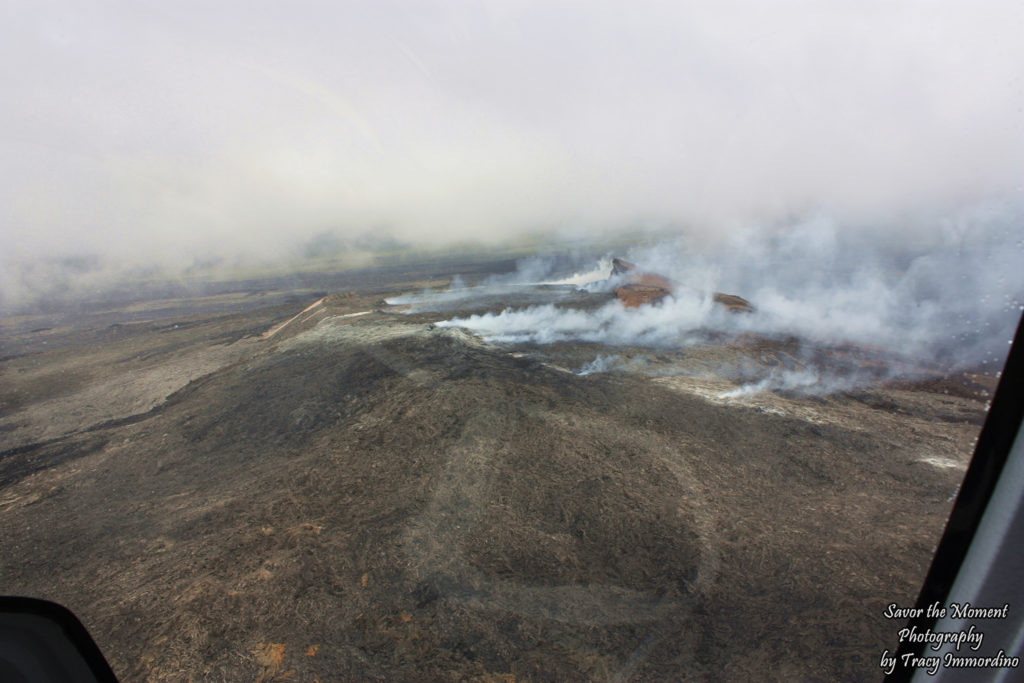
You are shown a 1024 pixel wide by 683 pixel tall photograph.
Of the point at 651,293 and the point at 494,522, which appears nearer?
the point at 494,522

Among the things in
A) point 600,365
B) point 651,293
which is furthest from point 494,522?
point 651,293

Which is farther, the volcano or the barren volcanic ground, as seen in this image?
the volcano

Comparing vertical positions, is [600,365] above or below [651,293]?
below

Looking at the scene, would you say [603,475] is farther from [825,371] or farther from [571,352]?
[825,371]

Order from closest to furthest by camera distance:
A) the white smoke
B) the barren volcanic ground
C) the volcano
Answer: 1. the barren volcanic ground
2. the white smoke
3. the volcano

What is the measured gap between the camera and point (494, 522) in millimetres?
5516

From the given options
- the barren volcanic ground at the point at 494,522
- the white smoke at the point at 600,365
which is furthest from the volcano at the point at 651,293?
the white smoke at the point at 600,365

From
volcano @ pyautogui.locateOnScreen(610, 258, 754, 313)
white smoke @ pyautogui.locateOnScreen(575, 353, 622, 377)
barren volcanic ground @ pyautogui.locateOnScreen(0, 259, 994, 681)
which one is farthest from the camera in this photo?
volcano @ pyautogui.locateOnScreen(610, 258, 754, 313)

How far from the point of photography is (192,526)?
18.7 ft

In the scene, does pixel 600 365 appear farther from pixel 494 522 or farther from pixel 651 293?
pixel 651 293

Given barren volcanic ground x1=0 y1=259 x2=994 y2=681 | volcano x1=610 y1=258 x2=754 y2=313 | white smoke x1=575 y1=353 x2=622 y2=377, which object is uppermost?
volcano x1=610 y1=258 x2=754 y2=313

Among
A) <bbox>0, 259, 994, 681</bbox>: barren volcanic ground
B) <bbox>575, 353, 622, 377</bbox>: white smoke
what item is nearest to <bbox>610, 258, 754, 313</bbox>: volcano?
<bbox>0, 259, 994, 681</bbox>: barren volcanic ground

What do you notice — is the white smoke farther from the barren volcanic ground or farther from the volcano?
the volcano

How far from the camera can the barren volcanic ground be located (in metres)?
3.70
